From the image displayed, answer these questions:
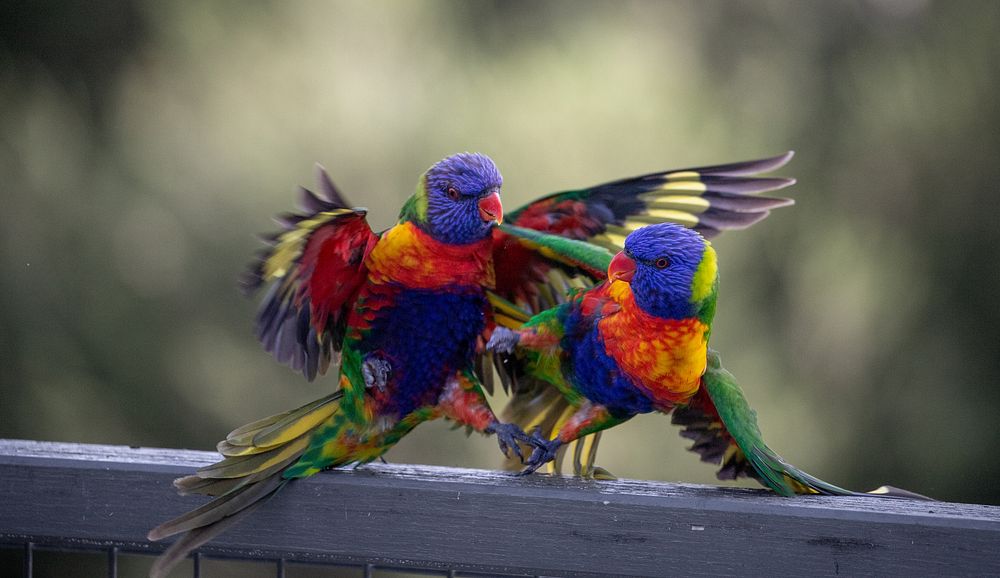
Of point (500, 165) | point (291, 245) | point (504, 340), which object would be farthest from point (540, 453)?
point (500, 165)

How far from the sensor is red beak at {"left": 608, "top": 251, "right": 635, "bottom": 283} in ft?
5.01

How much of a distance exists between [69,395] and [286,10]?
7.23ft

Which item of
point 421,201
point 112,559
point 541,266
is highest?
point 421,201

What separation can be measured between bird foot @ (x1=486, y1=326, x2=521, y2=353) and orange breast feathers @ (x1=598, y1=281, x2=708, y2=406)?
17 cm

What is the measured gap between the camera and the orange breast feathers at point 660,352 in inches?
59.6

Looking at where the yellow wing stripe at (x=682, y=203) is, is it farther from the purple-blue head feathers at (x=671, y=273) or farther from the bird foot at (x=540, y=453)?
the bird foot at (x=540, y=453)

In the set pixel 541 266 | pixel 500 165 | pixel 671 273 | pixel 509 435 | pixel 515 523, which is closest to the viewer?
pixel 515 523

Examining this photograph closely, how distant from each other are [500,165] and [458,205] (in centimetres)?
255

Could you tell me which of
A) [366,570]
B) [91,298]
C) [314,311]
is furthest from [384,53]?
[366,570]

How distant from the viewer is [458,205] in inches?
66.4

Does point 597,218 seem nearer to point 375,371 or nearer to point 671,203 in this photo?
point 671,203

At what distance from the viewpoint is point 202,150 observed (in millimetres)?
4398

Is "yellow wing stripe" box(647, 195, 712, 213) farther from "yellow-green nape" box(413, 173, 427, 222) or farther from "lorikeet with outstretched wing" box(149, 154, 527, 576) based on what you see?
"yellow-green nape" box(413, 173, 427, 222)

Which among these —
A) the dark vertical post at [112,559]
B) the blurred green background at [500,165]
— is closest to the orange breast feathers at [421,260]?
the dark vertical post at [112,559]
